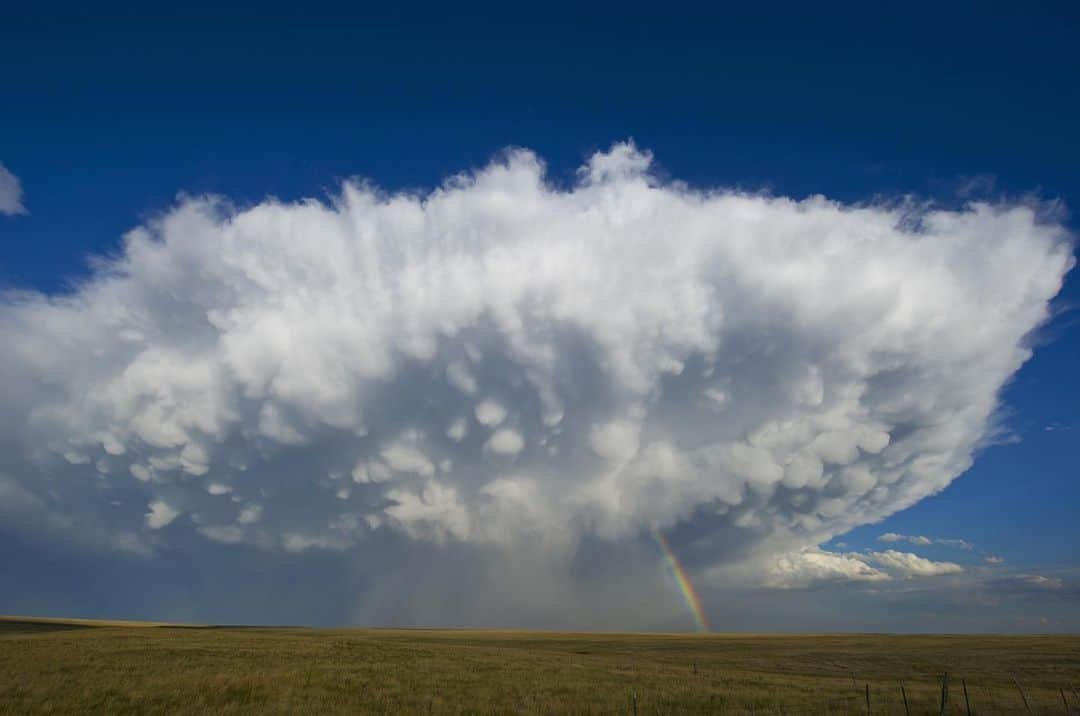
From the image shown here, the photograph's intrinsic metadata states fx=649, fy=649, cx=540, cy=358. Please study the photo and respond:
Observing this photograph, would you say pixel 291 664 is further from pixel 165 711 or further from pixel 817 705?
pixel 817 705

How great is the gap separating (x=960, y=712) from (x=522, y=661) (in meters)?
32.2

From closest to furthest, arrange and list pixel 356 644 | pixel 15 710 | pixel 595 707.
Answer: pixel 15 710 → pixel 595 707 → pixel 356 644

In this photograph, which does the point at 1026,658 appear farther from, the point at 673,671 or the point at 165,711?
the point at 165,711

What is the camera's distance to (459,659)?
2037 inches

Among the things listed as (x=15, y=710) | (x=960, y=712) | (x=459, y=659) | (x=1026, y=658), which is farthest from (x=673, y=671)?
(x=1026, y=658)

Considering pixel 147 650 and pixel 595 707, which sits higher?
pixel 147 650

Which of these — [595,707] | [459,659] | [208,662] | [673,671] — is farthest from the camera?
[459,659]

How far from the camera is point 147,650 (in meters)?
49.1

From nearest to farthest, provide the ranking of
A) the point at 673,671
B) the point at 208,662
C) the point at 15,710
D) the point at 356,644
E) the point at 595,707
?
the point at 15,710 → the point at 595,707 → the point at 208,662 → the point at 673,671 → the point at 356,644

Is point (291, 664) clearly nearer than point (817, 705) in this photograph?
No

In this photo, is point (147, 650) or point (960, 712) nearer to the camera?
point (960, 712)

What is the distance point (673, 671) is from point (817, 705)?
17161mm

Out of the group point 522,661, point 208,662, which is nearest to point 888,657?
point 522,661

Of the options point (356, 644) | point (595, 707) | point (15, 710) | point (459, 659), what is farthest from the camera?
point (356, 644)
